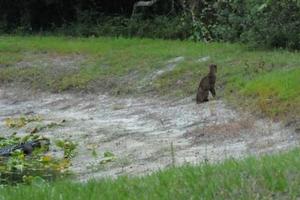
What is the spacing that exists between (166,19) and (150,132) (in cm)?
1395

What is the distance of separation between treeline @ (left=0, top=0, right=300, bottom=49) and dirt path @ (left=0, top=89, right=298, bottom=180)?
4759mm

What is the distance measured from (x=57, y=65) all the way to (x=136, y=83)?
12.8 feet

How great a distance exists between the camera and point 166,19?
26562mm

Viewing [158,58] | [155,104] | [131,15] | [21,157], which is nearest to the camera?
[21,157]

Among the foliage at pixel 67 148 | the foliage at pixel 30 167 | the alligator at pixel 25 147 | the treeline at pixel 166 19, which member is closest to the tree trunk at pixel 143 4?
the treeline at pixel 166 19

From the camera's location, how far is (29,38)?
2633cm

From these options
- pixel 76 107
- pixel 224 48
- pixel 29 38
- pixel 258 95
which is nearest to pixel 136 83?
pixel 76 107

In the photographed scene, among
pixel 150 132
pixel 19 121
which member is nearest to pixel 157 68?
pixel 19 121

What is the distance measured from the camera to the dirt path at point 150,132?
10.7 meters

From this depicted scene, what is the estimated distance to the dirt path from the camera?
10.7 meters

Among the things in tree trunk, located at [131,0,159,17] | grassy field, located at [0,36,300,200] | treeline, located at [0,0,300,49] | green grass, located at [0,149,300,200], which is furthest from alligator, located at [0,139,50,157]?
tree trunk, located at [131,0,159,17]

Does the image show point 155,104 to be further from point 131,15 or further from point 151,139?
point 131,15

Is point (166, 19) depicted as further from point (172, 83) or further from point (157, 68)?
point (172, 83)

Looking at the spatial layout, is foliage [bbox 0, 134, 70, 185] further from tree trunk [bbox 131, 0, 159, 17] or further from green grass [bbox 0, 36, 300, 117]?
tree trunk [bbox 131, 0, 159, 17]
